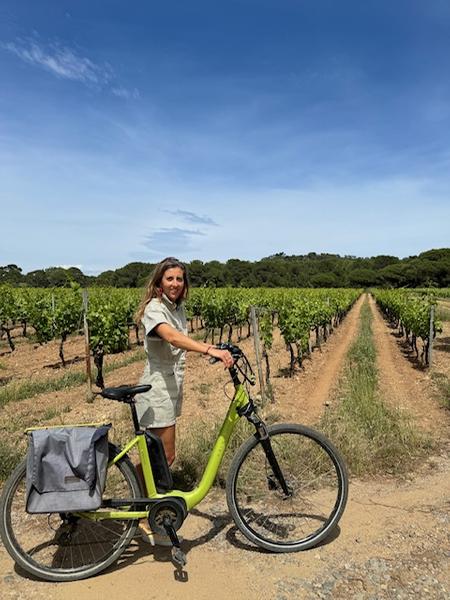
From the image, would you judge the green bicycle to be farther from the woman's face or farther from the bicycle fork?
the woman's face

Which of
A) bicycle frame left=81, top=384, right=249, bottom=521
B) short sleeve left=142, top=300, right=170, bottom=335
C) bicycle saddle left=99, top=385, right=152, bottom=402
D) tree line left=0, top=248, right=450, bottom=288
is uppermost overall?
tree line left=0, top=248, right=450, bottom=288

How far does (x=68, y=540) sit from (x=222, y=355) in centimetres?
147

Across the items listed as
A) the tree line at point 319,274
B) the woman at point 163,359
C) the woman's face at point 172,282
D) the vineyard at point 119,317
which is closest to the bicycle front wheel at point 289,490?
the woman at point 163,359

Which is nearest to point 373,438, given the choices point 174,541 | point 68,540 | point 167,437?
point 167,437

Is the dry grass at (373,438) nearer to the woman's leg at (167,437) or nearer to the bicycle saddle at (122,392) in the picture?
the woman's leg at (167,437)

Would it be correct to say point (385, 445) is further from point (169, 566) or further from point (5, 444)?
point (5, 444)

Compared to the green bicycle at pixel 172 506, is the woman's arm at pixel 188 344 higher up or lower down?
higher up

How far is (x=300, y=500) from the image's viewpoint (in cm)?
333

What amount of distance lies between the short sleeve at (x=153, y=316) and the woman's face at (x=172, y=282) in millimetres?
112

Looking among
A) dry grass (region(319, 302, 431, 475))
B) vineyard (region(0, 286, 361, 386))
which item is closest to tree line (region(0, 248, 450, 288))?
vineyard (region(0, 286, 361, 386))

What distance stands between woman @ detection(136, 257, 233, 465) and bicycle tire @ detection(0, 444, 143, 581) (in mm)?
323

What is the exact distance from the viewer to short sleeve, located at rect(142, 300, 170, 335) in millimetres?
2760

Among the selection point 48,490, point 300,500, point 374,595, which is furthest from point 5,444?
point 374,595

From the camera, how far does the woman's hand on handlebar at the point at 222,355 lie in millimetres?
2572
